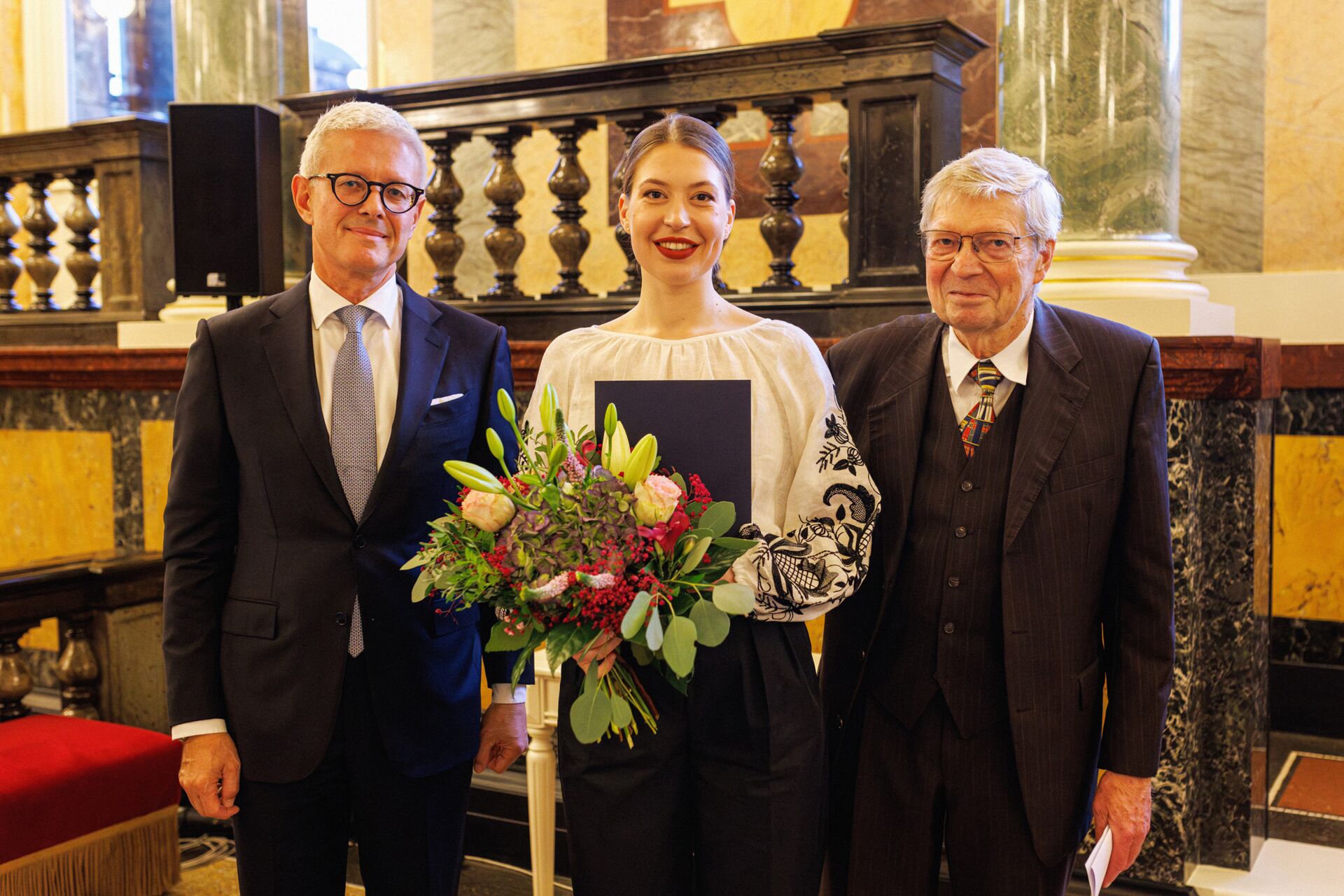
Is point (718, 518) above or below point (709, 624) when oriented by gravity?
above

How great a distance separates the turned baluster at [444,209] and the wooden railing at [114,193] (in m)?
1.53

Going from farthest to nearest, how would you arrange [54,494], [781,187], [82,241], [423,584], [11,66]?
[11,66] → [82,241] → [54,494] → [781,187] → [423,584]

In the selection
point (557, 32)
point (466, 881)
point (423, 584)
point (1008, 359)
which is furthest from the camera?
point (557, 32)

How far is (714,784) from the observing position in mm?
1809

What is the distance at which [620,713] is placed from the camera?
1650 mm

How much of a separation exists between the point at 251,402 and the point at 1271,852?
9.54 feet

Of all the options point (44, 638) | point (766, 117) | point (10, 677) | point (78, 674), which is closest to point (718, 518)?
point (766, 117)

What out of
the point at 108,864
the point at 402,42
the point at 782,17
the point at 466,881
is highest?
the point at 402,42

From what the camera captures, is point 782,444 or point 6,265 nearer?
point 782,444

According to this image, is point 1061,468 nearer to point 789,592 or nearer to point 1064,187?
point 789,592

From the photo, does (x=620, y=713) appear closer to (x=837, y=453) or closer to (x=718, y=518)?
(x=718, y=518)

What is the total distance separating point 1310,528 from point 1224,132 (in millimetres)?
1893

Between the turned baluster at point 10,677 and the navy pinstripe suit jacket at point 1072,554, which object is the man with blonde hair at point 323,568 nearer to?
the navy pinstripe suit jacket at point 1072,554

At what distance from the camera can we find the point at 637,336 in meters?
1.94
